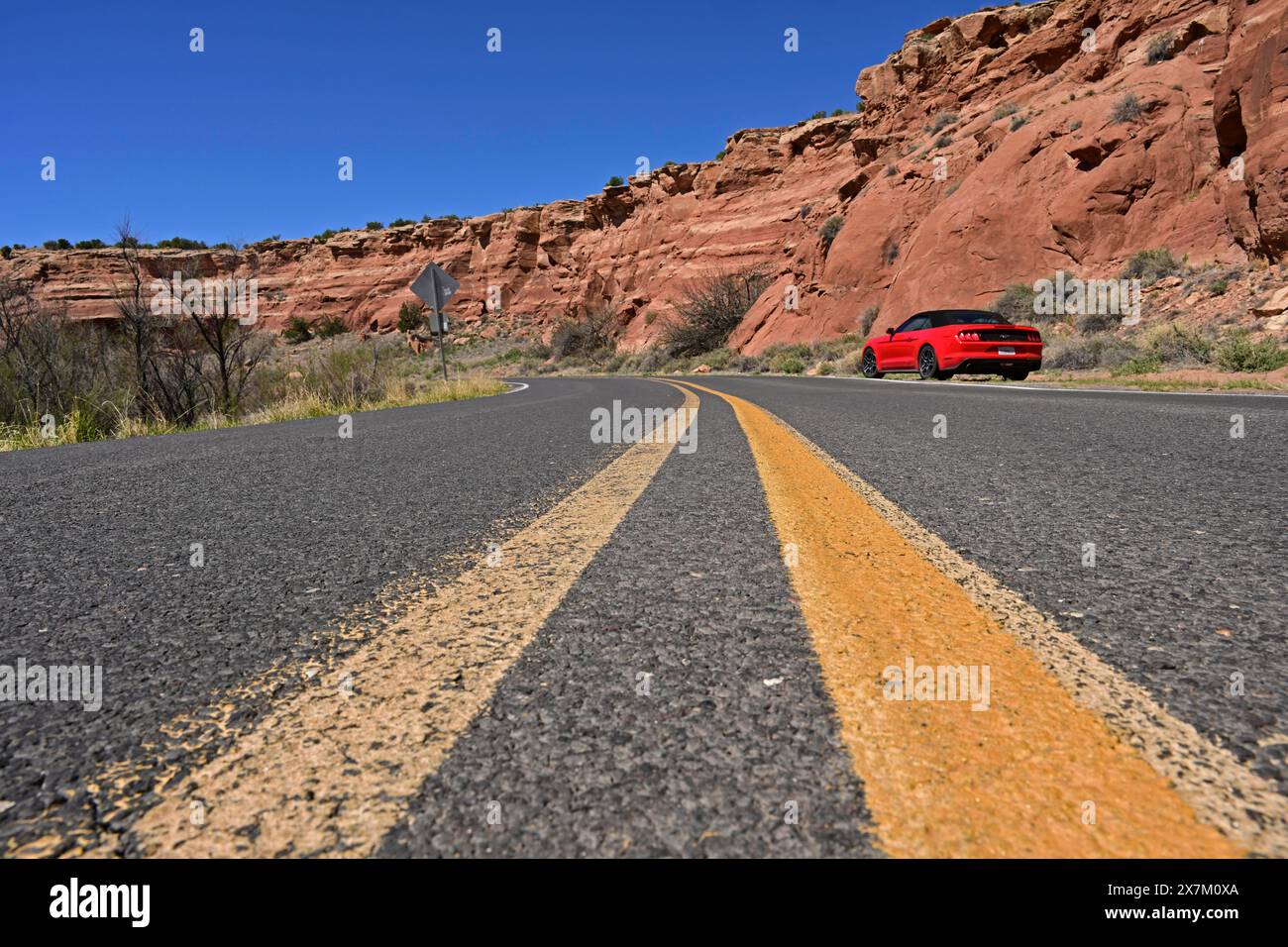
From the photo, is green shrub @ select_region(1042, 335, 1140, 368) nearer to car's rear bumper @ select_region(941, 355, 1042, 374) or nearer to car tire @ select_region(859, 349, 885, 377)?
car's rear bumper @ select_region(941, 355, 1042, 374)

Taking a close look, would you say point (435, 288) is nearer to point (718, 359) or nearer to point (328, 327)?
point (718, 359)

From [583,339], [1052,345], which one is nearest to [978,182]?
[1052,345]

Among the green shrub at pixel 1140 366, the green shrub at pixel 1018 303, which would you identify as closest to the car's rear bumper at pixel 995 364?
the green shrub at pixel 1140 366

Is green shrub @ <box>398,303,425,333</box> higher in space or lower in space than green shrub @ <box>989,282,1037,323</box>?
higher

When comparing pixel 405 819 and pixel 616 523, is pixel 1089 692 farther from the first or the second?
pixel 616 523

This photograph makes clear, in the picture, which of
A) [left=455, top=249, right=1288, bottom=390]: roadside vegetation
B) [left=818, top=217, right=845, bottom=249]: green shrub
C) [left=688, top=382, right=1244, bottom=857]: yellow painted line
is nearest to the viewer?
[left=688, top=382, right=1244, bottom=857]: yellow painted line

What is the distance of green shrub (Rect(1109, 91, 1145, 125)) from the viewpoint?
19328mm

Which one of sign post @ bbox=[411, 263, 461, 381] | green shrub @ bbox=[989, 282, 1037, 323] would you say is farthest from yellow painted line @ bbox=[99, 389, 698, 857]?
green shrub @ bbox=[989, 282, 1037, 323]

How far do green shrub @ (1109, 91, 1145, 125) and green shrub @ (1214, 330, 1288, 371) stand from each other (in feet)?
42.3

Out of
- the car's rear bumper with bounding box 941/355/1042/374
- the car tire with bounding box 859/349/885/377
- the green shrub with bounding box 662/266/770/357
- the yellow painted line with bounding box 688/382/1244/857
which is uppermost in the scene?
the green shrub with bounding box 662/266/770/357

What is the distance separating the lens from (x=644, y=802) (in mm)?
802

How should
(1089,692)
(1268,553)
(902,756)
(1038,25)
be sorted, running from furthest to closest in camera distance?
(1038,25)
(1268,553)
(1089,692)
(902,756)
